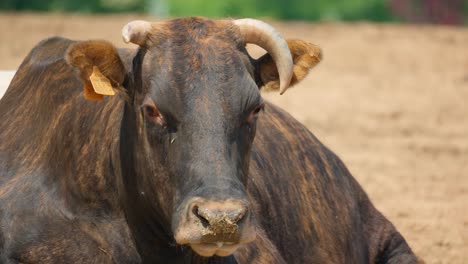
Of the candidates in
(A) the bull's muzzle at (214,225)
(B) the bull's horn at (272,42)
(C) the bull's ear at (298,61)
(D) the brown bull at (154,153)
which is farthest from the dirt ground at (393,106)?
(A) the bull's muzzle at (214,225)

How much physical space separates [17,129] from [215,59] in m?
1.49

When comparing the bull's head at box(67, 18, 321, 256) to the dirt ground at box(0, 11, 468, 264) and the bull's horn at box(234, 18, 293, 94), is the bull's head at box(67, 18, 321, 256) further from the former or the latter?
the dirt ground at box(0, 11, 468, 264)

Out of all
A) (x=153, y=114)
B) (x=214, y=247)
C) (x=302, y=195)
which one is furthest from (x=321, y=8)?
(x=214, y=247)

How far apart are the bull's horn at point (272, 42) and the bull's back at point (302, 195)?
1.09 metres

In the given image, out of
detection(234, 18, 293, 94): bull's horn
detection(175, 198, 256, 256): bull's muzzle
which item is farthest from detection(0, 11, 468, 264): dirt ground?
detection(175, 198, 256, 256): bull's muzzle

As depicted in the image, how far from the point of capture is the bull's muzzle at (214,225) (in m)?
4.50

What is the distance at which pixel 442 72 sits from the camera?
16016 mm

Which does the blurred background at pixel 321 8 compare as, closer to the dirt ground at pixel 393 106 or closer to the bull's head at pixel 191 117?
the dirt ground at pixel 393 106

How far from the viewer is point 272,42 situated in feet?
17.1

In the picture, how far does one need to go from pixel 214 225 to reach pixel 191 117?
1.82 ft

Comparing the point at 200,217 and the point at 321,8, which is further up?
the point at 200,217

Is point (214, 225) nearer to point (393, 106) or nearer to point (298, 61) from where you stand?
point (298, 61)

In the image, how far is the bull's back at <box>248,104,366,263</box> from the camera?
6469mm

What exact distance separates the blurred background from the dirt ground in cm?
46
